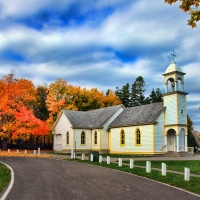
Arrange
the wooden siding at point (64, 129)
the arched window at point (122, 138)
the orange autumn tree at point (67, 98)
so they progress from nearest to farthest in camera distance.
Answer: the arched window at point (122, 138)
the wooden siding at point (64, 129)
the orange autumn tree at point (67, 98)

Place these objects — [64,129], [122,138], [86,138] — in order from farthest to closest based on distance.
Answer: [64,129], [86,138], [122,138]

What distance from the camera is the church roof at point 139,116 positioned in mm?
35281

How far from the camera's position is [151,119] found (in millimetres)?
34812

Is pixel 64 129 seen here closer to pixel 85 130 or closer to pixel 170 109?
pixel 85 130

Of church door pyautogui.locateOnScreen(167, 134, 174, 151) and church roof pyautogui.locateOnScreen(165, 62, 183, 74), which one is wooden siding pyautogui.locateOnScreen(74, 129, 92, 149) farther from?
church roof pyautogui.locateOnScreen(165, 62, 183, 74)

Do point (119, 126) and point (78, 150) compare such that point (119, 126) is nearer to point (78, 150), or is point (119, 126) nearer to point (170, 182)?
point (78, 150)

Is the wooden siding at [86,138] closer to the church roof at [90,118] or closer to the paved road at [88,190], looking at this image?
the church roof at [90,118]

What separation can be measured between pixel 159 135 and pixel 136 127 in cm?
341

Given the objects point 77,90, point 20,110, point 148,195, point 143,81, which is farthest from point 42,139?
point 148,195

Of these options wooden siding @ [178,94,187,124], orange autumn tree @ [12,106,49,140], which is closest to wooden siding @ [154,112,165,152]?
wooden siding @ [178,94,187,124]

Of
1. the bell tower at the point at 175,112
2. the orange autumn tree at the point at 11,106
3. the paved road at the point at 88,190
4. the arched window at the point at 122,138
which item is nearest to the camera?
the paved road at the point at 88,190

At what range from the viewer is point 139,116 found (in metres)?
37.6

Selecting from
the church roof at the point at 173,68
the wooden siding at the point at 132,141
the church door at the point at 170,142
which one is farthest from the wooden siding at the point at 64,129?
the church roof at the point at 173,68

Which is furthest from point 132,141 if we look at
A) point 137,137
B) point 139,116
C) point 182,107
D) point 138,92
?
point 138,92
